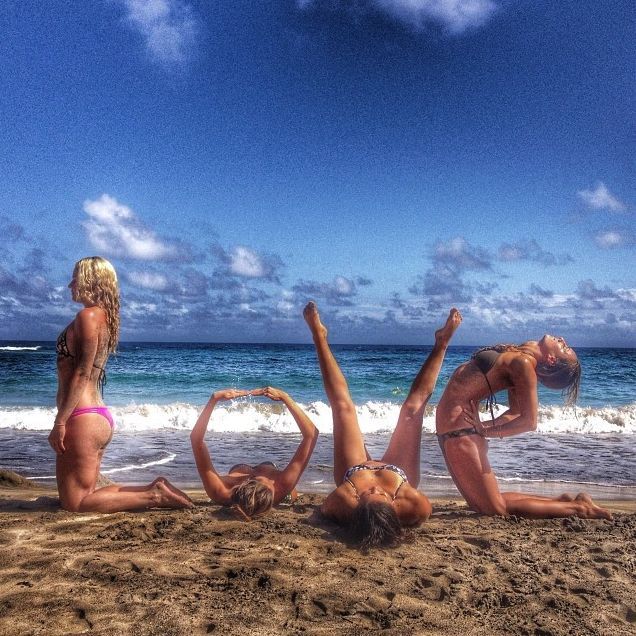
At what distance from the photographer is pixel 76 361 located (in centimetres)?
480

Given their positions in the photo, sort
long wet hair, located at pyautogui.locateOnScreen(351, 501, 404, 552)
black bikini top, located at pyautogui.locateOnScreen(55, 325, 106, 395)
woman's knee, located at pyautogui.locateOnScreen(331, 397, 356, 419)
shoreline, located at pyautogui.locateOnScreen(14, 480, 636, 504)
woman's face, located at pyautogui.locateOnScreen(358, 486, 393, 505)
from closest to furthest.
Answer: long wet hair, located at pyautogui.locateOnScreen(351, 501, 404, 552)
woman's face, located at pyautogui.locateOnScreen(358, 486, 393, 505)
black bikini top, located at pyautogui.locateOnScreen(55, 325, 106, 395)
woman's knee, located at pyautogui.locateOnScreen(331, 397, 356, 419)
shoreline, located at pyautogui.locateOnScreen(14, 480, 636, 504)

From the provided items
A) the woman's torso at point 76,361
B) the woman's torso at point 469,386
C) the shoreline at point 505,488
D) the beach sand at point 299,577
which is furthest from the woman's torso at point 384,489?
the woman's torso at point 76,361

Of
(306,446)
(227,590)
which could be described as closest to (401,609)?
(227,590)

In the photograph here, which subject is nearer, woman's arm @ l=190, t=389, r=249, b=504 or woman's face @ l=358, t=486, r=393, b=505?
woman's face @ l=358, t=486, r=393, b=505

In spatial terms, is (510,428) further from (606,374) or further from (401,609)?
(606,374)

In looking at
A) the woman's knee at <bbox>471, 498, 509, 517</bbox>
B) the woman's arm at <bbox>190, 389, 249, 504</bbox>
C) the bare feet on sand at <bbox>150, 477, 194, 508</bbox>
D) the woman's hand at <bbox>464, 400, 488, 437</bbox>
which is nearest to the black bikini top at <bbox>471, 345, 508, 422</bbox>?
the woman's hand at <bbox>464, 400, 488, 437</bbox>

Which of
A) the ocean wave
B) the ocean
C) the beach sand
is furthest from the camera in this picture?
the ocean wave

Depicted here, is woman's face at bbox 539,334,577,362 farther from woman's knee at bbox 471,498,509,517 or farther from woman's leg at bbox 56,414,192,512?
woman's leg at bbox 56,414,192,512

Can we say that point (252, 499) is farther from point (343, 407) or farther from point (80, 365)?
point (80, 365)

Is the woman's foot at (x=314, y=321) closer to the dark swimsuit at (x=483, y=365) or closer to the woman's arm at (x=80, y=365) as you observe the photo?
the dark swimsuit at (x=483, y=365)

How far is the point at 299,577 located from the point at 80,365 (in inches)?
97.0

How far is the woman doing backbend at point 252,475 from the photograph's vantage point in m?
4.89

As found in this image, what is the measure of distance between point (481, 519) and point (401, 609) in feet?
6.94

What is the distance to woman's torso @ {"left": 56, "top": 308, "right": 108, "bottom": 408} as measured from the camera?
484cm
